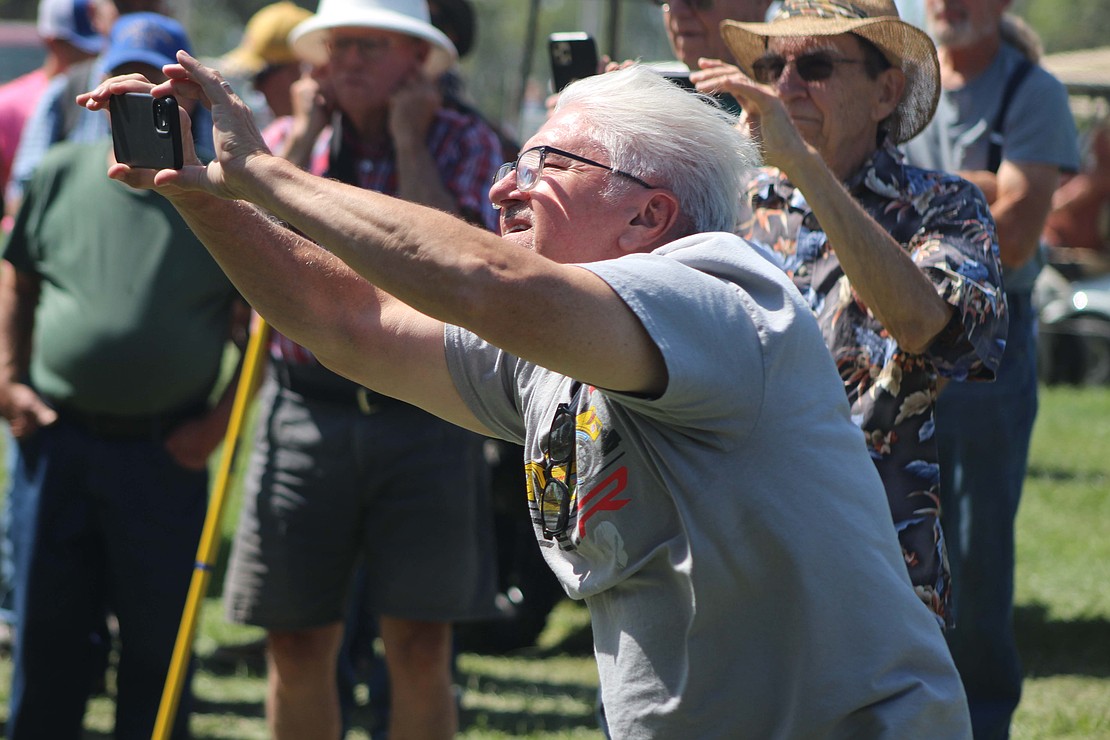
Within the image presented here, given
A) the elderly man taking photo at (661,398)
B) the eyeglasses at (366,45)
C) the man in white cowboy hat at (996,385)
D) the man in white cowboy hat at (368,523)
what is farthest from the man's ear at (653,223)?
the eyeglasses at (366,45)

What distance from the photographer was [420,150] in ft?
13.4

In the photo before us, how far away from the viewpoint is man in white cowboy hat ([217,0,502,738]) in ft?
13.1

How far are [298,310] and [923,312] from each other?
3.96 feet

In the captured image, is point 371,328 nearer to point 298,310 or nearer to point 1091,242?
point 298,310

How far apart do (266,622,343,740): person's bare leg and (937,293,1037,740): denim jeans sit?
69.0 inches

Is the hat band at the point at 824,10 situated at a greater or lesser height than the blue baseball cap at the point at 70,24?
greater

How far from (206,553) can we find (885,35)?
2.27 m

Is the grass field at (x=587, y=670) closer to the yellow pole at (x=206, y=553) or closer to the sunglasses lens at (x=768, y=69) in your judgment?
the yellow pole at (x=206, y=553)

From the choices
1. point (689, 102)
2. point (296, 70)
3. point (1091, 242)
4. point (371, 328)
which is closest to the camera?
A: point (689, 102)

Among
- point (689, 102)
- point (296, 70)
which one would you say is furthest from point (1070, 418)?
point (689, 102)

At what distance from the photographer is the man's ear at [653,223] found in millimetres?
2072

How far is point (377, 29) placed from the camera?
14.0 feet

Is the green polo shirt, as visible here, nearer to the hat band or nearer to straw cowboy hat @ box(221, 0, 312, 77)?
the hat band

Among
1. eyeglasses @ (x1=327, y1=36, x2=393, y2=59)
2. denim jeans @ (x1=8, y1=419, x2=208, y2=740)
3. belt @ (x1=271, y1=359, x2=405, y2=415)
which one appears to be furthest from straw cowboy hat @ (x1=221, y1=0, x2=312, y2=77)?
denim jeans @ (x1=8, y1=419, x2=208, y2=740)
